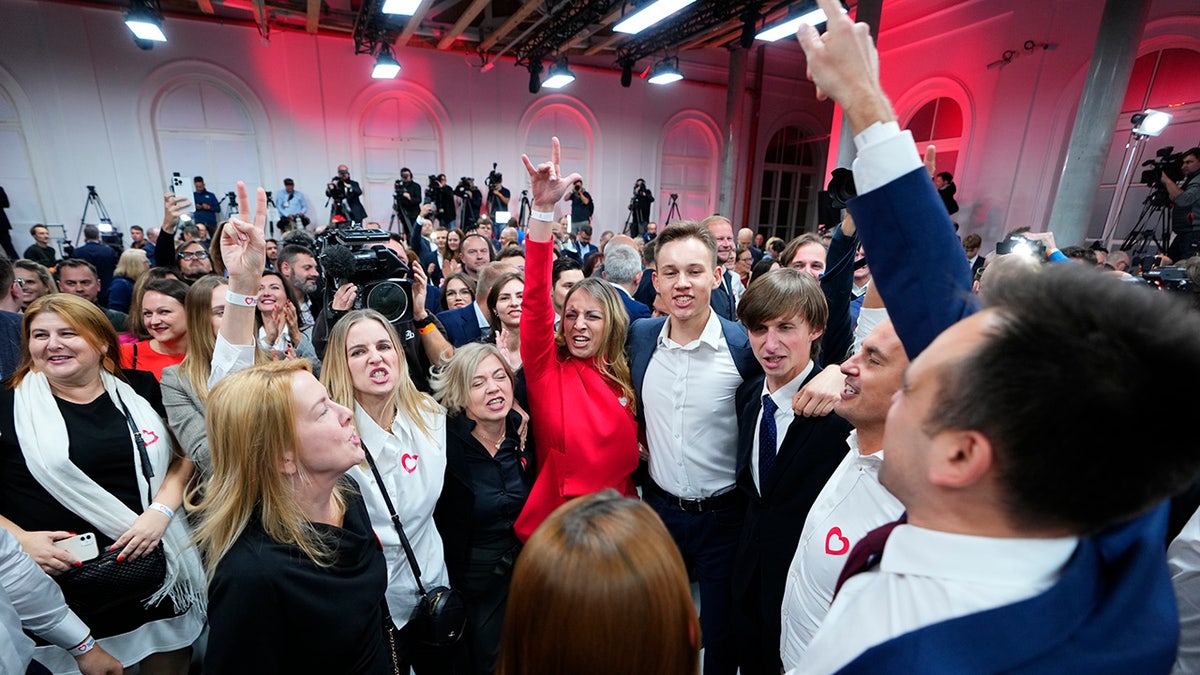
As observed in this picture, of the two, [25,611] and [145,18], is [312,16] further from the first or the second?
[25,611]

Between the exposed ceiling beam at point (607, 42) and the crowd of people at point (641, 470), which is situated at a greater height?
the exposed ceiling beam at point (607, 42)

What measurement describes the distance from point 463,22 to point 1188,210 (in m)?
9.40

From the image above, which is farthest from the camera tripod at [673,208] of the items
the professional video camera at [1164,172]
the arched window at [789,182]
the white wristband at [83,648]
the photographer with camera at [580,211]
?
the white wristband at [83,648]

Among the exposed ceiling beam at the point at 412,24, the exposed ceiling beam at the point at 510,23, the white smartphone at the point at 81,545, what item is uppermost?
the exposed ceiling beam at the point at 510,23

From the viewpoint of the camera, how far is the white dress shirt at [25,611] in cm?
118

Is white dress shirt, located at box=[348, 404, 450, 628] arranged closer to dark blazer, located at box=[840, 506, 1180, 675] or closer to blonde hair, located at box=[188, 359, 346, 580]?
blonde hair, located at box=[188, 359, 346, 580]

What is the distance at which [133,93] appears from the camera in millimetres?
8695

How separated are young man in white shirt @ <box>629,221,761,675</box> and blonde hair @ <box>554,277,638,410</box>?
4.4 inches

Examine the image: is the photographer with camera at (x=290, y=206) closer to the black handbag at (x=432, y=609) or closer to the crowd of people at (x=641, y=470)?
the crowd of people at (x=641, y=470)

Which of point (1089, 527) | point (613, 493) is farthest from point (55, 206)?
point (1089, 527)

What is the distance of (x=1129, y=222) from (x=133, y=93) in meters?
15.5

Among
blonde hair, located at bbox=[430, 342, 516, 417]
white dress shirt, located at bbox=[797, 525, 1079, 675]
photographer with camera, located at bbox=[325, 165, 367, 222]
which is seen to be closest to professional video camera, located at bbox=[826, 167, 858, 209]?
white dress shirt, located at bbox=[797, 525, 1079, 675]

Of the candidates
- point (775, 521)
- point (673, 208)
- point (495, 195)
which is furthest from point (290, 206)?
point (775, 521)

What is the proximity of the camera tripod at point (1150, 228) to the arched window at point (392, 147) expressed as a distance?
11.0 meters
